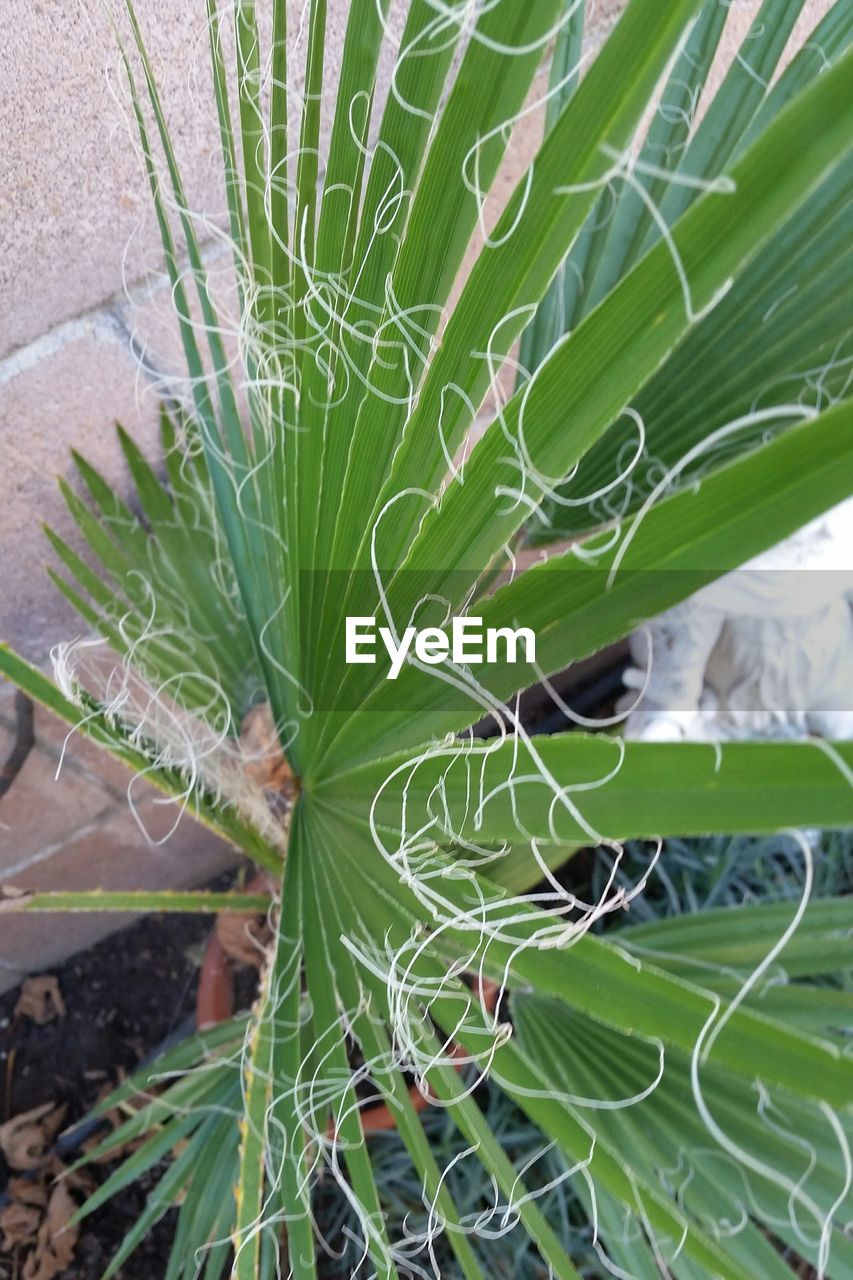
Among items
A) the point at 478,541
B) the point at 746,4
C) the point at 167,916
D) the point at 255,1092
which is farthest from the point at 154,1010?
the point at 746,4

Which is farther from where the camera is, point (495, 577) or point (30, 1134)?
point (30, 1134)

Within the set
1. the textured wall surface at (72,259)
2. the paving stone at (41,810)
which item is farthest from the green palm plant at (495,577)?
the paving stone at (41,810)

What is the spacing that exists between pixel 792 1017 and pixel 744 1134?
3.2 inches

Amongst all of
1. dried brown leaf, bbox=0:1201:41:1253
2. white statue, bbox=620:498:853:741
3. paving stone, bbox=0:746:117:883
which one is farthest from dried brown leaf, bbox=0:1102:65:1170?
white statue, bbox=620:498:853:741

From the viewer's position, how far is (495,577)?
54cm

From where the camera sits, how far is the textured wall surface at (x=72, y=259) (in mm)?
608

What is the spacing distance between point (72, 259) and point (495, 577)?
464 mm

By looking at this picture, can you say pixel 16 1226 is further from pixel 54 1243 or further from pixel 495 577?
pixel 495 577

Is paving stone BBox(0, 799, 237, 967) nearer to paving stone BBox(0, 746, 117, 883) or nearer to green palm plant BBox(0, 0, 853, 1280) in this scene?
paving stone BBox(0, 746, 117, 883)

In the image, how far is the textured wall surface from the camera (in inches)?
24.0

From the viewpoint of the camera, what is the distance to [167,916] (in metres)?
1.26

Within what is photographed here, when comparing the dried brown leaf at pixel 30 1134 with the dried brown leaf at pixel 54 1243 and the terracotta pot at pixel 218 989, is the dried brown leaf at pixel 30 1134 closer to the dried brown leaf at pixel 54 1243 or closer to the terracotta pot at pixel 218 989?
the dried brown leaf at pixel 54 1243

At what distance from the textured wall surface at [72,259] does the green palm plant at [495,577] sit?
44mm

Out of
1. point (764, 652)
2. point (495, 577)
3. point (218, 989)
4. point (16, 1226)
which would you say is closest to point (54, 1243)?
point (16, 1226)
